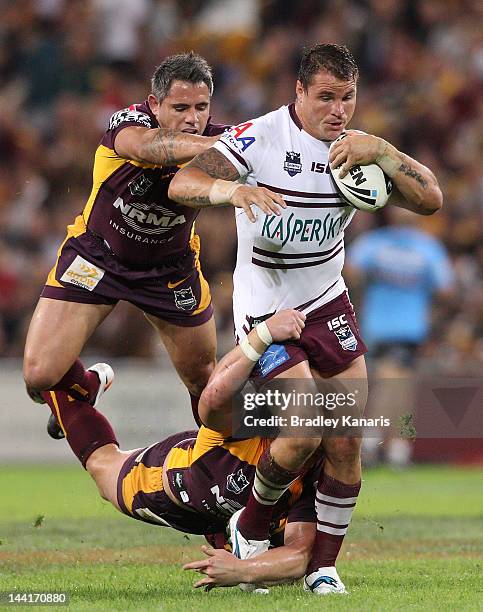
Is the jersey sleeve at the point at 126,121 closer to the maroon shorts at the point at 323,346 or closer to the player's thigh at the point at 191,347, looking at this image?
the player's thigh at the point at 191,347

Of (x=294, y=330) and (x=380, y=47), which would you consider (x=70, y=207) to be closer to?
(x=380, y=47)

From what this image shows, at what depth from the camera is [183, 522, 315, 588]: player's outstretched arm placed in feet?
19.4

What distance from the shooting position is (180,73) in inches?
290

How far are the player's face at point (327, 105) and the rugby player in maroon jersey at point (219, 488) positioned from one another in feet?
2.99

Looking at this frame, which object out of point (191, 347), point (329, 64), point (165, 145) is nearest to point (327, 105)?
point (329, 64)

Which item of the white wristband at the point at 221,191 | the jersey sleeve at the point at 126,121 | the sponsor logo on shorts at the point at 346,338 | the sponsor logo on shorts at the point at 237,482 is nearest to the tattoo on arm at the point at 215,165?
the white wristband at the point at 221,191

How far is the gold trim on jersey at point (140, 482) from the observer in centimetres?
650

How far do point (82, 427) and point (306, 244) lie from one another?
1.73m

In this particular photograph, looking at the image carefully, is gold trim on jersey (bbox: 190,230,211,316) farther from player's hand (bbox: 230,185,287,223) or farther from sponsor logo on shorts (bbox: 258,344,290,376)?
player's hand (bbox: 230,185,287,223)

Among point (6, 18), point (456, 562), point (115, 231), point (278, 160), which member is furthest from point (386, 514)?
point (6, 18)

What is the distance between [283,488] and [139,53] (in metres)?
10.9

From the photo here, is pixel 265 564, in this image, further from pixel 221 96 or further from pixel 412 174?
pixel 221 96

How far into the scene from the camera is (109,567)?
6.86 m

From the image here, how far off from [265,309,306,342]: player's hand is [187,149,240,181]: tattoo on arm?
0.70 metres
